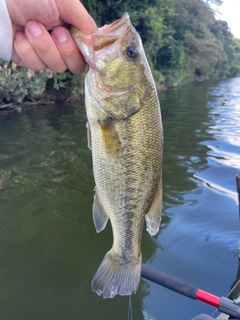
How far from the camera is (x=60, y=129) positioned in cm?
1305

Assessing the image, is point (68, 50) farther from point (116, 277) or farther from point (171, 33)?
point (171, 33)

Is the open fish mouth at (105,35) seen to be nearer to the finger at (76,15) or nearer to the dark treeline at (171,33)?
the finger at (76,15)

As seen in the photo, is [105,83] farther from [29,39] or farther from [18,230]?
[18,230]

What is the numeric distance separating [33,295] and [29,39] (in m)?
3.29

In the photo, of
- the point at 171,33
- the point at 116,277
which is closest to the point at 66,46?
the point at 116,277

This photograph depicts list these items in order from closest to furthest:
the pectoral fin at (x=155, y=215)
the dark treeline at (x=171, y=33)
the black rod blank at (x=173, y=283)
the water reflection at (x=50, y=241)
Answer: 1. the pectoral fin at (x=155, y=215)
2. the black rod blank at (x=173, y=283)
3. the water reflection at (x=50, y=241)
4. the dark treeline at (x=171, y=33)

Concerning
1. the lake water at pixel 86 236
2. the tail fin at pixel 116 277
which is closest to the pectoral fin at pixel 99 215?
the tail fin at pixel 116 277

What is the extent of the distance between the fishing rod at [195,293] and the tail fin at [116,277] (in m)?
0.91

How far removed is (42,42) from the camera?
180 centimetres

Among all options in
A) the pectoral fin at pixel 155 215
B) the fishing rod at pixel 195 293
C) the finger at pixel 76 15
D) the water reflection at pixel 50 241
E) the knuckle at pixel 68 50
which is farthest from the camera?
the water reflection at pixel 50 241

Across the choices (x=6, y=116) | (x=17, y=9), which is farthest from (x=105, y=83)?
(x=6, y=116)

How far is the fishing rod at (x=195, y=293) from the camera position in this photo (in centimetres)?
271

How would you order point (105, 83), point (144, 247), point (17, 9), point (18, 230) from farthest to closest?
point (18, 230)
point (144, 247)
point (105, 83)
point (17, 9)

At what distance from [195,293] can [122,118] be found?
5.88 ft
